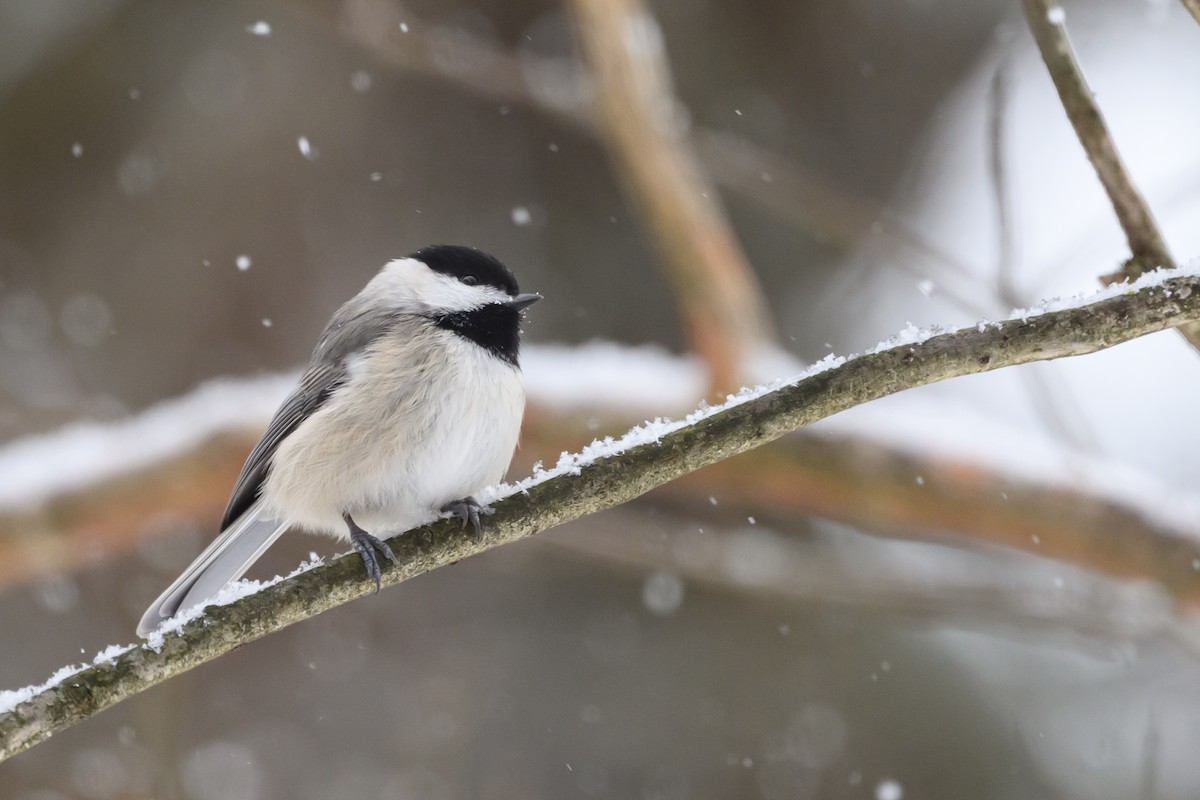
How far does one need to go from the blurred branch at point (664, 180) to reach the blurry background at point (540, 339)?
0.70ft

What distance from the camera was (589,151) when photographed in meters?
5.71

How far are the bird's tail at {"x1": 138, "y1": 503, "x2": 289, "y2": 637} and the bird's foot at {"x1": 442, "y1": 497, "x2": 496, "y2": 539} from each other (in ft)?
1.87

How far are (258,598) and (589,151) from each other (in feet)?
15.0

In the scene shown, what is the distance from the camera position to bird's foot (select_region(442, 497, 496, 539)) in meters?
1.63

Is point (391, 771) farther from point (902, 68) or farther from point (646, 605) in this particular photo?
point (902, 68)

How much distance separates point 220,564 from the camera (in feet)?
7.67

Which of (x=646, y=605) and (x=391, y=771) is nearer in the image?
(x=391, y=771)

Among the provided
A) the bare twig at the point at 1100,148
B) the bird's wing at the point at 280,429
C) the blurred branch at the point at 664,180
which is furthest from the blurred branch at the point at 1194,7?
the blurred branch at the point at 664,180

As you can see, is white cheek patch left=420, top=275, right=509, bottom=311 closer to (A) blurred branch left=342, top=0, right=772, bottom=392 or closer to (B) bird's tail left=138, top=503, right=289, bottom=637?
(B) bird's tail left=138, top=503, right=289, bottom=637

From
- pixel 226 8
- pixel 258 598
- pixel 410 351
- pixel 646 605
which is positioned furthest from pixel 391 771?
pixel 226 8

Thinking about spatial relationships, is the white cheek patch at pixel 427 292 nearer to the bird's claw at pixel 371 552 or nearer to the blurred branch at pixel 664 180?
the bird's claw at pixel 371 552

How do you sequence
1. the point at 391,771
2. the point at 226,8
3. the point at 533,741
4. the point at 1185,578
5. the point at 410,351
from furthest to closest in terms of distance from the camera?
the point at 226,8, the point at 533,741, the point at 391,771, the point at 1185,578, the point at 410,351

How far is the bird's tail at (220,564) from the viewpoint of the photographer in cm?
223

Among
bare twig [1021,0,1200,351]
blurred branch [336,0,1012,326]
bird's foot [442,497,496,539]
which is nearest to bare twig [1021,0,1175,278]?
bare twig [1021,0,1200,351]
